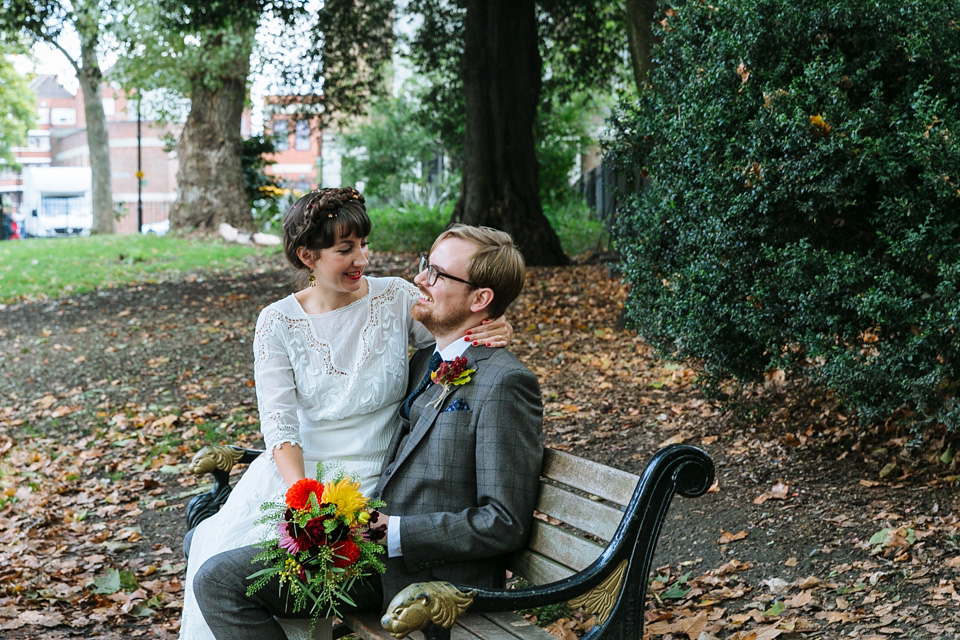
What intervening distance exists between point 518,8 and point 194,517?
39.3 feet

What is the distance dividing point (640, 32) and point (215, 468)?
20.3ft

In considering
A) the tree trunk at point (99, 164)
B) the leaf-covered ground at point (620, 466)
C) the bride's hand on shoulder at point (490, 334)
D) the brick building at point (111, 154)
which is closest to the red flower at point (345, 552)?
the bride's hand on shoulder at point (490, 334)

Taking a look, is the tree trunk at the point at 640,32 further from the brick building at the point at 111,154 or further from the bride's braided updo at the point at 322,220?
the brick building at the point at 111,154

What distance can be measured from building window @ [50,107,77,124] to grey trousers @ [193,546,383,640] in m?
102

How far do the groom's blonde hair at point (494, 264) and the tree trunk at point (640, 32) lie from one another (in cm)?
580

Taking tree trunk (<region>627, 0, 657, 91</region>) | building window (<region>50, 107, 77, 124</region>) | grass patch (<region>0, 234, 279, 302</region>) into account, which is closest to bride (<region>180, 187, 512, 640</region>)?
tree trunk (<region>627, 0, 657, 91</region>)

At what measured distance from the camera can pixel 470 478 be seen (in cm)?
284

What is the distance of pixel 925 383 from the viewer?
4.26 metres

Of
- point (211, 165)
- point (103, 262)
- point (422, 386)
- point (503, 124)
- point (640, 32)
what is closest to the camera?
point (422, 386)

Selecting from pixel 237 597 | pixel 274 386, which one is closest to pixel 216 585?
pixel 237 597

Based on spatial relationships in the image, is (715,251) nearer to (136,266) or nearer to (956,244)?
(956,244)

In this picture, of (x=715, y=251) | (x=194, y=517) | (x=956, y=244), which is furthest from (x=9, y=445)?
(x=956, y=244)

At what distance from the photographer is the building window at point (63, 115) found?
94688 millimetres

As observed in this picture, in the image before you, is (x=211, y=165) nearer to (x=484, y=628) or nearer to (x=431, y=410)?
(x=431, y=410)
